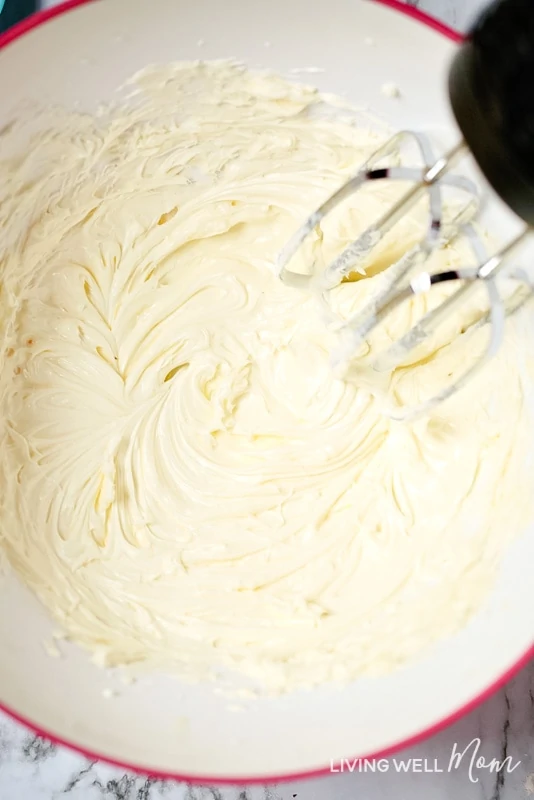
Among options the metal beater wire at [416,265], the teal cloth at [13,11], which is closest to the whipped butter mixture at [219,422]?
the metal beater wire at [416,265]

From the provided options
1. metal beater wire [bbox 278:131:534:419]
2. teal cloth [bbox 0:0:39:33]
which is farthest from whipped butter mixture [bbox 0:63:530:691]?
teal cloth [bbox 0:0:39:33]

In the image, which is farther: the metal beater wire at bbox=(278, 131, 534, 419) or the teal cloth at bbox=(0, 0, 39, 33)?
the teal cloth at bbox=(0, 0, 39, 33)

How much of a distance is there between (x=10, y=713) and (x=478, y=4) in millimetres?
1467

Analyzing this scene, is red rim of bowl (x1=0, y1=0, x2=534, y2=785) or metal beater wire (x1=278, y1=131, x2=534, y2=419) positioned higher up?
metal beater wire (x1=278, y1=131, x2=534, y2=419)

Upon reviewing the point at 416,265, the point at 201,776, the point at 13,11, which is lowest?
the point at 201,776

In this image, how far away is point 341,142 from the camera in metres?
1.17

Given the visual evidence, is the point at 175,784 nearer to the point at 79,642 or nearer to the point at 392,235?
the point at 79,642

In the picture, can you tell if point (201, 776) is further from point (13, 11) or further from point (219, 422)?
point (13, 11)

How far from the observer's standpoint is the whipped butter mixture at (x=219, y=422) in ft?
3.58

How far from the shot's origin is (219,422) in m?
1.29

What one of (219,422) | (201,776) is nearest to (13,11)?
(219,422)

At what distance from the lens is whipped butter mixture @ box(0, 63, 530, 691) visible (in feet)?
3.58

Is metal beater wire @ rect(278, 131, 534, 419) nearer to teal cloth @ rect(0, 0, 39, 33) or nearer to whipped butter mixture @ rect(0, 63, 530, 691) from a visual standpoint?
whipped butter mixture @ rect(0, 63, 530, 691)

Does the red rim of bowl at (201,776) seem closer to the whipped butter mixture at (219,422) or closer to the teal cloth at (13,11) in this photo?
the whipped butter mixture at (219,422)
